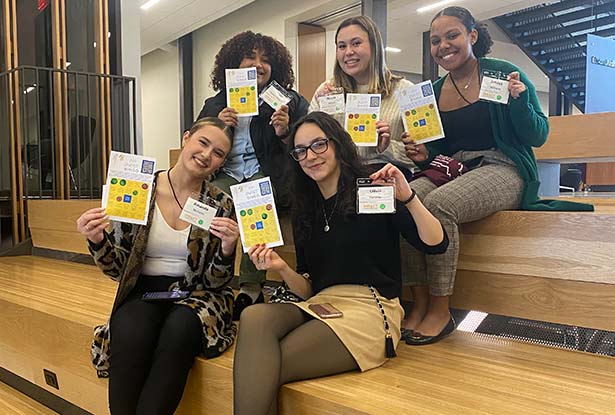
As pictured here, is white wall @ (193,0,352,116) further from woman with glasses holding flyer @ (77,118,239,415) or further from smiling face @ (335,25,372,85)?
woman with glasses holding flyer @ (77,118,239,415)

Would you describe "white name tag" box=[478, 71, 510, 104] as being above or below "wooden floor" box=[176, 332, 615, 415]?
above

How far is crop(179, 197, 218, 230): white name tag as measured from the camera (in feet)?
5.00

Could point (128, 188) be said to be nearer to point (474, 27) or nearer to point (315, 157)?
point (315, 157)

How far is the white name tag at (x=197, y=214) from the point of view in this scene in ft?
5.00

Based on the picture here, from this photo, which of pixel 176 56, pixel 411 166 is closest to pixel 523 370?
pixel 411 166

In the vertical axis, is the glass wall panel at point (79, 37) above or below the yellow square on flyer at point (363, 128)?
above

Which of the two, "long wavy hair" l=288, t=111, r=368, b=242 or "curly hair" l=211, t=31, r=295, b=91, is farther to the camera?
"curly hair" l=211, t=31, r=295, b=91

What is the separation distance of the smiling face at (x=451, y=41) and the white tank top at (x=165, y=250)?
0.94m

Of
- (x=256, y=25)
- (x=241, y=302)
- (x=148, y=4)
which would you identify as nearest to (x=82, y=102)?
(x=148, y=4)

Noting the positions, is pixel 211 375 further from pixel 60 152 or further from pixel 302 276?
pixel 60 152

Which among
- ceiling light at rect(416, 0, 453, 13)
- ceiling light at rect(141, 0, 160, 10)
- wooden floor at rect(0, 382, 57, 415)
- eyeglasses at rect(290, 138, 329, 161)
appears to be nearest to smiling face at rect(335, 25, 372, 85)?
eyeglasses at rect(290, 138, 329, 161)

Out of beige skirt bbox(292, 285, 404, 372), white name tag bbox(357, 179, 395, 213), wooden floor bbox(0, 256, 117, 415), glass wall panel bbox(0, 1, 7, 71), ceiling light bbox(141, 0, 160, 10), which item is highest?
ceiling light bbox(141, 0, 160, 10)

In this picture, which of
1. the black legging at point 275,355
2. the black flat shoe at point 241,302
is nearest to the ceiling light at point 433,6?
the black flat shoe at point 241,302

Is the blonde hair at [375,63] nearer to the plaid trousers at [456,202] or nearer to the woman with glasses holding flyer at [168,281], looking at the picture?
the plaid trousers at [456,202]
